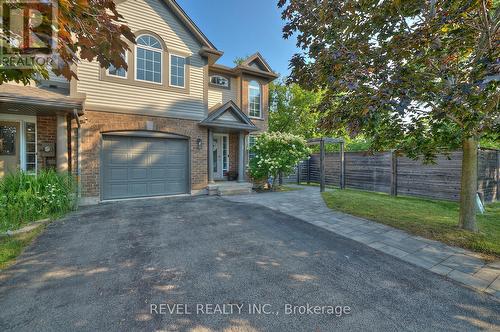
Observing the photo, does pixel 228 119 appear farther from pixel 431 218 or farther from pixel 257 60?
pixel 431 218

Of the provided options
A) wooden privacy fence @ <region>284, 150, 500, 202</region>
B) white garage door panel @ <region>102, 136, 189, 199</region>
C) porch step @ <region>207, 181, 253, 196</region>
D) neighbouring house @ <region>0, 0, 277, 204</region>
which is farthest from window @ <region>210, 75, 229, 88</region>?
wooden privacy fence @ <region>284, 150, 500, 202</region>

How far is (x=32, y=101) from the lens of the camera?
221 inches

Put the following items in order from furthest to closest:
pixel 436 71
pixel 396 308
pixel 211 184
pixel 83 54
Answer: pixel 211 184 → pixel 436 71 → pixel 83 54 → pixel 396 308

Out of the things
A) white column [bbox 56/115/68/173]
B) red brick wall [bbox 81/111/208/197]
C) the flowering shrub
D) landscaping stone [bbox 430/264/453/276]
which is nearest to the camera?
landscaping stone [bbox 430/264/453/276]

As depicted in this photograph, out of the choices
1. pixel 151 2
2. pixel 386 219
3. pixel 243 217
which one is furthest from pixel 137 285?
pixel 151 2

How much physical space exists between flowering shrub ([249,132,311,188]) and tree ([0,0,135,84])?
7.50m

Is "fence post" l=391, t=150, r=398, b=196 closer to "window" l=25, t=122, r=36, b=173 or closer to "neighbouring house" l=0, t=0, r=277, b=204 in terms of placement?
"neighbouring house" l=0, t=0, r=277, b=204

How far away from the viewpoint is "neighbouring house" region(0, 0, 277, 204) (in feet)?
22.0

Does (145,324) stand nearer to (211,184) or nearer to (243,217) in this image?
(243,217)

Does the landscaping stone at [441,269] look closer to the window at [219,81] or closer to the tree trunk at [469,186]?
the tree trunk at [469,186]

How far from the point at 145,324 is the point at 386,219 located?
18.4ft

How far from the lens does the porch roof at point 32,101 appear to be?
5.48 meters

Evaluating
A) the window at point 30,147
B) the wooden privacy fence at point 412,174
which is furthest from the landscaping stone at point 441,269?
the window at point 30,147

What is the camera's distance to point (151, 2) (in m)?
8.45
